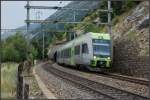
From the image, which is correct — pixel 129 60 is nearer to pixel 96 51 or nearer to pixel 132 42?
pixel 132 42

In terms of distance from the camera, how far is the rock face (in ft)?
101

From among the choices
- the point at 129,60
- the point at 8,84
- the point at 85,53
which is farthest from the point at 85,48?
the point at 8,84

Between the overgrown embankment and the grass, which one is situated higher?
the overgrown embankment

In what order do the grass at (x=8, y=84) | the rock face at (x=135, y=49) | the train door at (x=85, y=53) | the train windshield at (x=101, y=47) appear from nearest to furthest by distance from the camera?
1. the grass at (x=8, y=84)
2. the rock face at (x=135, y=49)
3. the train windshield at (x=101, y=47)
4. the train door at (x=85, y=53)

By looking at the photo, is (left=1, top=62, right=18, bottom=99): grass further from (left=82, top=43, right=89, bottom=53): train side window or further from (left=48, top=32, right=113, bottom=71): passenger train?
(left=82, top=43, right=89, bottom=53): train side window

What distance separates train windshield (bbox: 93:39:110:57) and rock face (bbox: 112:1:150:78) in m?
1.31

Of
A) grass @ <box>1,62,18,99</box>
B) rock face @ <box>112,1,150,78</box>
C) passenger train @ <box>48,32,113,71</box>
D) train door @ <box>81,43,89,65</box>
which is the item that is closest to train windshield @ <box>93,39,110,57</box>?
passenger train @ <box>48,32,113,71</box>

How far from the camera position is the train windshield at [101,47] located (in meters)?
33.9

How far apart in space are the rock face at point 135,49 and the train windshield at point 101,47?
131cm

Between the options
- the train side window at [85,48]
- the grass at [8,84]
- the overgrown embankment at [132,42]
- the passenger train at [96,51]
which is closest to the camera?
the grass at [8,84]

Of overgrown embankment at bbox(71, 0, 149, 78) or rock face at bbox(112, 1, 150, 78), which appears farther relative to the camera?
overgrown embankment at bbox(71, 0, 149, 78)

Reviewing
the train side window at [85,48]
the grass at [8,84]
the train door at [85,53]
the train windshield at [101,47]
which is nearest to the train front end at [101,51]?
the train windshield at [101,47]

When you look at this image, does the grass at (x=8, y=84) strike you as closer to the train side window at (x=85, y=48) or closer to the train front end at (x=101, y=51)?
the train front end at (x=101, y=51)

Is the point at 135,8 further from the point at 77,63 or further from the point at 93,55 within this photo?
the point at 93,55
